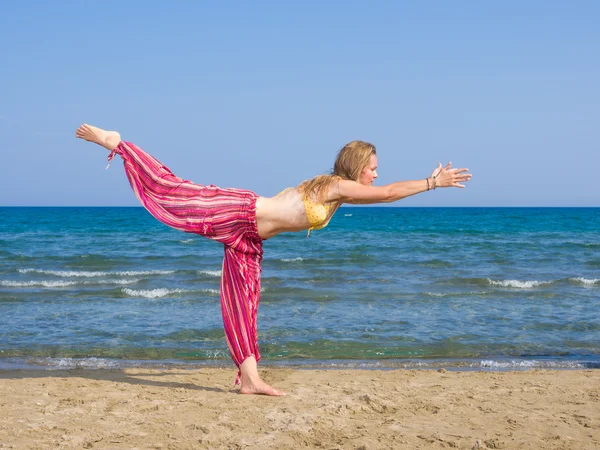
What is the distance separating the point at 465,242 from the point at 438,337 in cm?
1781

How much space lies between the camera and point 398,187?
4.58 metres

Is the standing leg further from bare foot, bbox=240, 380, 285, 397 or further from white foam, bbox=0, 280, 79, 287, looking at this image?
white foam, bbox=0, 280, 79, 287

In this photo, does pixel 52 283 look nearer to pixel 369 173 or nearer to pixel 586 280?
pixel 369 173

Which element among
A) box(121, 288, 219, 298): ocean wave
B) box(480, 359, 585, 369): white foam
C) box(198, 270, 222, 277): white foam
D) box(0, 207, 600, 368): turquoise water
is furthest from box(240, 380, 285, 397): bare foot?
box(198, 270, 222, 277): white foam

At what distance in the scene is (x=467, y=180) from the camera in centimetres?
468

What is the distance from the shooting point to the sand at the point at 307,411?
4.05 meters

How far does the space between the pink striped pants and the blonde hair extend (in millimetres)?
477

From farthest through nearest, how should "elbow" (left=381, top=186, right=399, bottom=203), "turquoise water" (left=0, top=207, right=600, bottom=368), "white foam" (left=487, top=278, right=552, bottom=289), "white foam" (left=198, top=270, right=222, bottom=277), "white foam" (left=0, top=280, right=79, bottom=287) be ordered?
"white foam" (left=198, top=270, right=222, bottom=277) < "white foam" (left=0, top=280, right=79, bottom=287) < "white foam" (left=487, top=278, right=552, bottom=289) < "turquoise water" (left=0, top=207, right=600, bottom=368) < "elbow" (left=381, top=186, right=399, bottom=203)

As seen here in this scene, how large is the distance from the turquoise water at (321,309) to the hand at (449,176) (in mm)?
2934

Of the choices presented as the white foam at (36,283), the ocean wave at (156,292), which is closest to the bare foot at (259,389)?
the ocean wave at (156,292)

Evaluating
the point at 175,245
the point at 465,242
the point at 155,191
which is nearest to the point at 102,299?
the point at 155,191

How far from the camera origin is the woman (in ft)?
15.4

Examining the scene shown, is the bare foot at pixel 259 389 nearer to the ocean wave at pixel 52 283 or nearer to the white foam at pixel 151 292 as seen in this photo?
the white foam at pixel 151 292

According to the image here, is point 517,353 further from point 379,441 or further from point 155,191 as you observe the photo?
point 155,191
